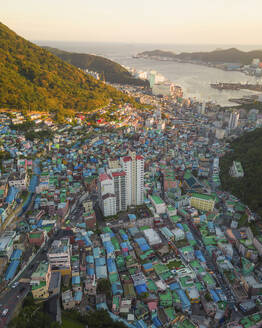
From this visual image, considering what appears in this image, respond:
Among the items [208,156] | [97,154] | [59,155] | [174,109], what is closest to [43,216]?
[59,155]

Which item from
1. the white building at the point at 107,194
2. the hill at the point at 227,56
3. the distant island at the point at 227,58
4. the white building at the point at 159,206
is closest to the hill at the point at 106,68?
the distant island at the point at 227,58

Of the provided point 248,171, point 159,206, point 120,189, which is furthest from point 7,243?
point 248,171

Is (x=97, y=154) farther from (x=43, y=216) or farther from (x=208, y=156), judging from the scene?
(x=208, y=156)

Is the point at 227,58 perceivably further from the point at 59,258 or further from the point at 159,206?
the point at 59,258

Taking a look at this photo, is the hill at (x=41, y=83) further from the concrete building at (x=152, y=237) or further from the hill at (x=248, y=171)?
the concrete building at (x=152, y=237)

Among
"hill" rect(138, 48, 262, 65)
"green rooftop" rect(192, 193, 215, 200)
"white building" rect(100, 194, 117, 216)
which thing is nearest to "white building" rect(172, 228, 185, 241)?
Answer: "green rooftop" rect(192, 193, 215, 200)

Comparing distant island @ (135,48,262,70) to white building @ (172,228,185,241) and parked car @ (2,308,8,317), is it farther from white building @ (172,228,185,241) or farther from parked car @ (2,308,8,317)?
parked car @ (2,308,8,317)
